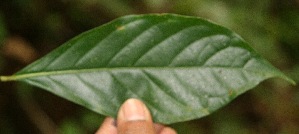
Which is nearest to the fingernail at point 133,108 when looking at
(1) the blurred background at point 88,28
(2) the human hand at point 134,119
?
(2) the human hand at point 134,119

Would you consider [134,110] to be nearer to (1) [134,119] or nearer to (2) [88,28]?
(1) [134,119]

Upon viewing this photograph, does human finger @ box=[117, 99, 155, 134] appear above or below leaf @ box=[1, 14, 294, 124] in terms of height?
below

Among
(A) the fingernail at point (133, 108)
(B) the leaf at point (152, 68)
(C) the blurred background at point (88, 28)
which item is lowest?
(C) the blurred background at point (88, 28)

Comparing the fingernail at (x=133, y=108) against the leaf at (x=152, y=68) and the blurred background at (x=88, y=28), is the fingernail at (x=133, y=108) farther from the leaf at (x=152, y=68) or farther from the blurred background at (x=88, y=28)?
the blurred background at (x=88, y=28)

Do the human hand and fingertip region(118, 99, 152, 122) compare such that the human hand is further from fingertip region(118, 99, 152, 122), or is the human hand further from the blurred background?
the blurred background

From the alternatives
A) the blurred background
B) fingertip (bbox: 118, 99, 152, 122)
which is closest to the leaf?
fingertip (bbox: 118, 99, 152, 122)

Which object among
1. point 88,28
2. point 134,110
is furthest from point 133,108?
point 88,28
